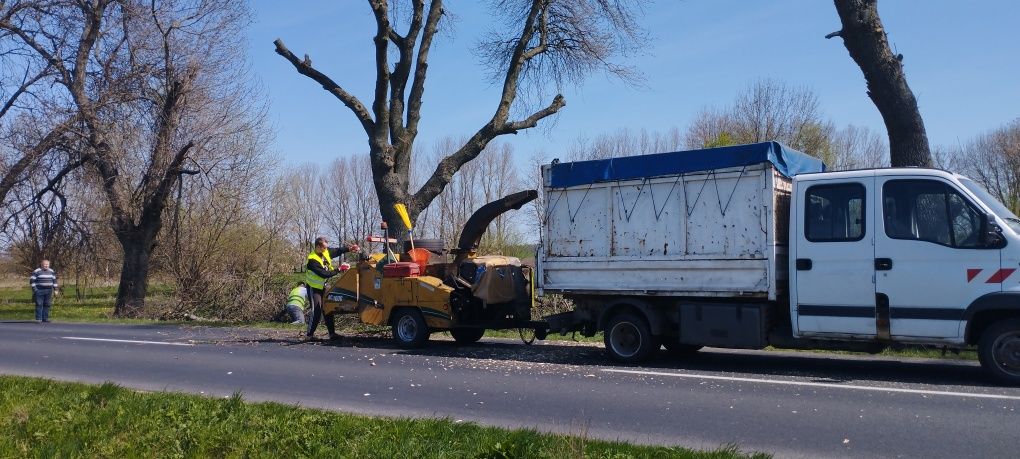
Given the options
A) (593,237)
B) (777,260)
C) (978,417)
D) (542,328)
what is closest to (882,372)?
(777,260)

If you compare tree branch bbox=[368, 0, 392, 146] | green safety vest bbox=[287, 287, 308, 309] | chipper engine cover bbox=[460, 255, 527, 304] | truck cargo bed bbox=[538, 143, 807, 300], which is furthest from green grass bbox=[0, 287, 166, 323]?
truck cargo bed bbox=[538, 143, 807, 300]

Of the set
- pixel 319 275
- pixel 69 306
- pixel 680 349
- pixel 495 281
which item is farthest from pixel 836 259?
pixel 69 306

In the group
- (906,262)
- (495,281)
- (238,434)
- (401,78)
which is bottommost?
(238,434)

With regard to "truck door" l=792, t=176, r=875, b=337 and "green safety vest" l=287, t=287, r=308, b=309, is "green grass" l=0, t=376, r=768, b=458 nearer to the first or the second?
"truck door" l=792, t=176, r=875, b=337

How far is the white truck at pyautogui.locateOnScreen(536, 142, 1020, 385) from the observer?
9.62 m

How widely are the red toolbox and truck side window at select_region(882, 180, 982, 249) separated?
7.49 metres

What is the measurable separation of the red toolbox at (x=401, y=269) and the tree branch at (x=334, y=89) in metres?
9.40

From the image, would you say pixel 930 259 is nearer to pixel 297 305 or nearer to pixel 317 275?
pixel 317 275

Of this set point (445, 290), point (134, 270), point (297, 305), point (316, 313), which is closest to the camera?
point (445, 290)

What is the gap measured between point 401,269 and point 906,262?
7947 mm

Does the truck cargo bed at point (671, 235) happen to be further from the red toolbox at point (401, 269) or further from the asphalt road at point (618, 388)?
the red toolbox at point (401, 269)

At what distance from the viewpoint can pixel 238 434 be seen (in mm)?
7305

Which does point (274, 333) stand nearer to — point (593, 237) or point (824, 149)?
point (593, 237)

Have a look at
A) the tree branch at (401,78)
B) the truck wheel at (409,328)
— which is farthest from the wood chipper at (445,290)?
the tree branch at (401,78)
